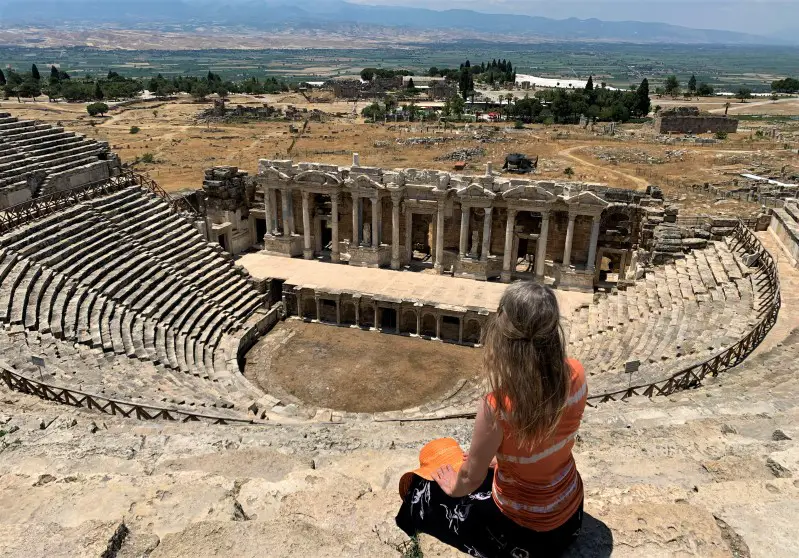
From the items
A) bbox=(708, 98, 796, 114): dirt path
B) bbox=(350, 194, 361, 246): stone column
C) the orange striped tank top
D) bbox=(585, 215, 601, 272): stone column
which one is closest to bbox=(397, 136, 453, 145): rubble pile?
bbox=(350, 194, 361, 246): stone column

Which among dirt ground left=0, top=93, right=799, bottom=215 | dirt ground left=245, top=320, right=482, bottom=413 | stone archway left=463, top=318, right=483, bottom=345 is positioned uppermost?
dirt ground left=0, top=93, right=799, bottom=215

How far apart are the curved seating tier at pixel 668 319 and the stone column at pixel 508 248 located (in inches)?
178

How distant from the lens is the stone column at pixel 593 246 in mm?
27609

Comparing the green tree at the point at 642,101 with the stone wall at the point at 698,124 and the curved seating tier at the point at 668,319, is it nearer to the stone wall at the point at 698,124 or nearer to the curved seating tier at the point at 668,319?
the stone wall at the point at 698,124

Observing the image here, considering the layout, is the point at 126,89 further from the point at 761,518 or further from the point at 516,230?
the point at 761,518

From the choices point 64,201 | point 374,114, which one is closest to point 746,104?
point 374,114

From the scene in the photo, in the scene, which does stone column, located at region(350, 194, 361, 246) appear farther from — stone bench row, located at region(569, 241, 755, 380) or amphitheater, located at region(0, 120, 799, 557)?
stone bench row, located at region(569, 241, 755, 380)

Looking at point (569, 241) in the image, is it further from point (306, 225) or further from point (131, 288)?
point (131, 288)

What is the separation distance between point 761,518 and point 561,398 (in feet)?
9.89

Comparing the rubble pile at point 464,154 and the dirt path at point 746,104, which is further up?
the dirt path at point 746,104

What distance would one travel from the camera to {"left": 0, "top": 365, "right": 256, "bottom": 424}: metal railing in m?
12.8

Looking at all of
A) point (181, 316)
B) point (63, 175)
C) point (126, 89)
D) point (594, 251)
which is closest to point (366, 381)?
point (181, 316)

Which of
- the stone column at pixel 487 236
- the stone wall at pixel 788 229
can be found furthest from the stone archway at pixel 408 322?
the stone wall at pixel 788 229

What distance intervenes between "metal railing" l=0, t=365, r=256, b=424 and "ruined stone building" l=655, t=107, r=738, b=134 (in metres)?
80.6
